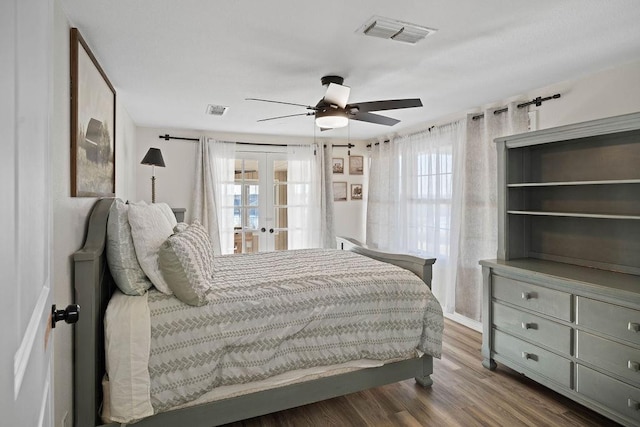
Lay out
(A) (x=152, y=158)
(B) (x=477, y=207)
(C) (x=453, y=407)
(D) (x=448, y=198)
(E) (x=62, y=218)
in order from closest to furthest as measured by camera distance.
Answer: (E) (x=62, y=218) → (C) (x=453, y=407) → (B) (x=477, y=207) → (A) (x=152, y=158) → (D) (x=448, y=198)

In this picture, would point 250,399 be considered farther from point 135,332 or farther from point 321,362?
point 135,332

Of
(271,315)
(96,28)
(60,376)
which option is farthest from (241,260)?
(96,28)

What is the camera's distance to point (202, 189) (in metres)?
4.83

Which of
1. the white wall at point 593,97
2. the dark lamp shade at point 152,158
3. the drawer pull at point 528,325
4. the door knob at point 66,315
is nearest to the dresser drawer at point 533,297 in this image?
the drawer pull at point 528,325

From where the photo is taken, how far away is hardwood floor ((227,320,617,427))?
225 centimetres

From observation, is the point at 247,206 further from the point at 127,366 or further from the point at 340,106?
the point at 127,366

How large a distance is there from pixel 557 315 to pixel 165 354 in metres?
2.43

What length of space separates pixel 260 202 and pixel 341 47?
3280 millimetres

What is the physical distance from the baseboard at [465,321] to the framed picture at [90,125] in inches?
142

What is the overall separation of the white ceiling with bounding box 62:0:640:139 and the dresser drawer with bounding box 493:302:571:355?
5.88 feet

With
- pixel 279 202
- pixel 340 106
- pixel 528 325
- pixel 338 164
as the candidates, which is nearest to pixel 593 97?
pixel 528 325

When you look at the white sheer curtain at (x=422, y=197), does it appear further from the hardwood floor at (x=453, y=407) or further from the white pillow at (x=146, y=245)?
the white pillow at (x=146, y=245)

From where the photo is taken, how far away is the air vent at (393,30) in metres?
1.97

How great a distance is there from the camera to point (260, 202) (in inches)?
208
